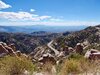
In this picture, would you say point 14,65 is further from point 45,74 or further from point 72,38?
point 72,38

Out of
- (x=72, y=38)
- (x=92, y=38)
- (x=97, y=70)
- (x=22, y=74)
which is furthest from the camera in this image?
(x=72, y=38)

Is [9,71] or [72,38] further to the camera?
[72,38]

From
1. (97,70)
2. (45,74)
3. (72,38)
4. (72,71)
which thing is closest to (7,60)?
(45,74)

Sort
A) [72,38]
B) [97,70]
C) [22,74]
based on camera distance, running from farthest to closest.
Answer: [72,38]
[22,74]
[97,70]

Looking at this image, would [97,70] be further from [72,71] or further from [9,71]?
[9,71]

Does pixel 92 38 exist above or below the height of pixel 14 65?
below

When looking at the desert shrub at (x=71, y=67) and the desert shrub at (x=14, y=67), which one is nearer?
the desert shrub at (x=14, y=67)

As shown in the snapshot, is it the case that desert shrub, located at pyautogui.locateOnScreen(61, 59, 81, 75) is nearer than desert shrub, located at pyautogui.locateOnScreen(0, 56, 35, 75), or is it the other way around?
desert shrub, located at pyautogui.locateOnScreen(0, 56, 35, 75)

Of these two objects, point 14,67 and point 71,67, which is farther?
point 71,67

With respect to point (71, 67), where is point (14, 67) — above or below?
above
